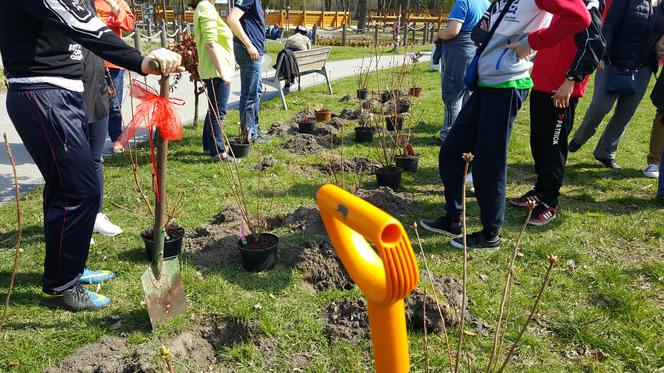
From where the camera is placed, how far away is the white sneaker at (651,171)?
508 centimetres

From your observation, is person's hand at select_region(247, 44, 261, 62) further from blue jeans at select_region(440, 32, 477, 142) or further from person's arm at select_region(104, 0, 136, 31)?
blue jeans at select_region(440, 32, 477, 142)

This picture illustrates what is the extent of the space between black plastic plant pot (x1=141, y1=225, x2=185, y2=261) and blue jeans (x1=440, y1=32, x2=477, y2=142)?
331 cm

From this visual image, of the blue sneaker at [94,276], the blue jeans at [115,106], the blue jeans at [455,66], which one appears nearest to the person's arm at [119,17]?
the blue jeans at [115,106]

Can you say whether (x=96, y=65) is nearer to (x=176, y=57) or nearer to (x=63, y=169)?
(x=63, y=169)

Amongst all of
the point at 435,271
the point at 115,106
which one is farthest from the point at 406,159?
the point at 115,106

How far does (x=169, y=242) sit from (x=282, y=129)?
3.85m

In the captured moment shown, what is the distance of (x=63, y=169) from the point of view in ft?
8.00

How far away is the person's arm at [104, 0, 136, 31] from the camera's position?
4.36m

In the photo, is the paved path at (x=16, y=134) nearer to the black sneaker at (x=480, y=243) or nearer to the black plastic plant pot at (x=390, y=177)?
the black plastic plant pot at (x=390, y=177)

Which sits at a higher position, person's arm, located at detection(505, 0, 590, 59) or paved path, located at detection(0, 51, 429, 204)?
person's arm, located at detection(505, 0, 590, 59)

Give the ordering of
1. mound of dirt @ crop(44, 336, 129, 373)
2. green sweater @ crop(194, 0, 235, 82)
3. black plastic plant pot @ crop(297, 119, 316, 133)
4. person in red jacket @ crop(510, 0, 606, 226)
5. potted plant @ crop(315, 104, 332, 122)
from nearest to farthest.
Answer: mound of dirt @ crop(44, 336, 129, 373), person in red jacket @ crop(510, 0, 606, 226), green sweater @ crop(194, 0, 235, 82), black plastic plant pot @ crop(297, 119, 316, 133), potted plant @ crop(315, 104, 332, 122)

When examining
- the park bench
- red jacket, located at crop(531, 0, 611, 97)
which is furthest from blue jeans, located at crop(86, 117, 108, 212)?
the park bench

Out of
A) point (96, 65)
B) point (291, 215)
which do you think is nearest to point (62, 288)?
point (96, 65)

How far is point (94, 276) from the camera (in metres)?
2.99
